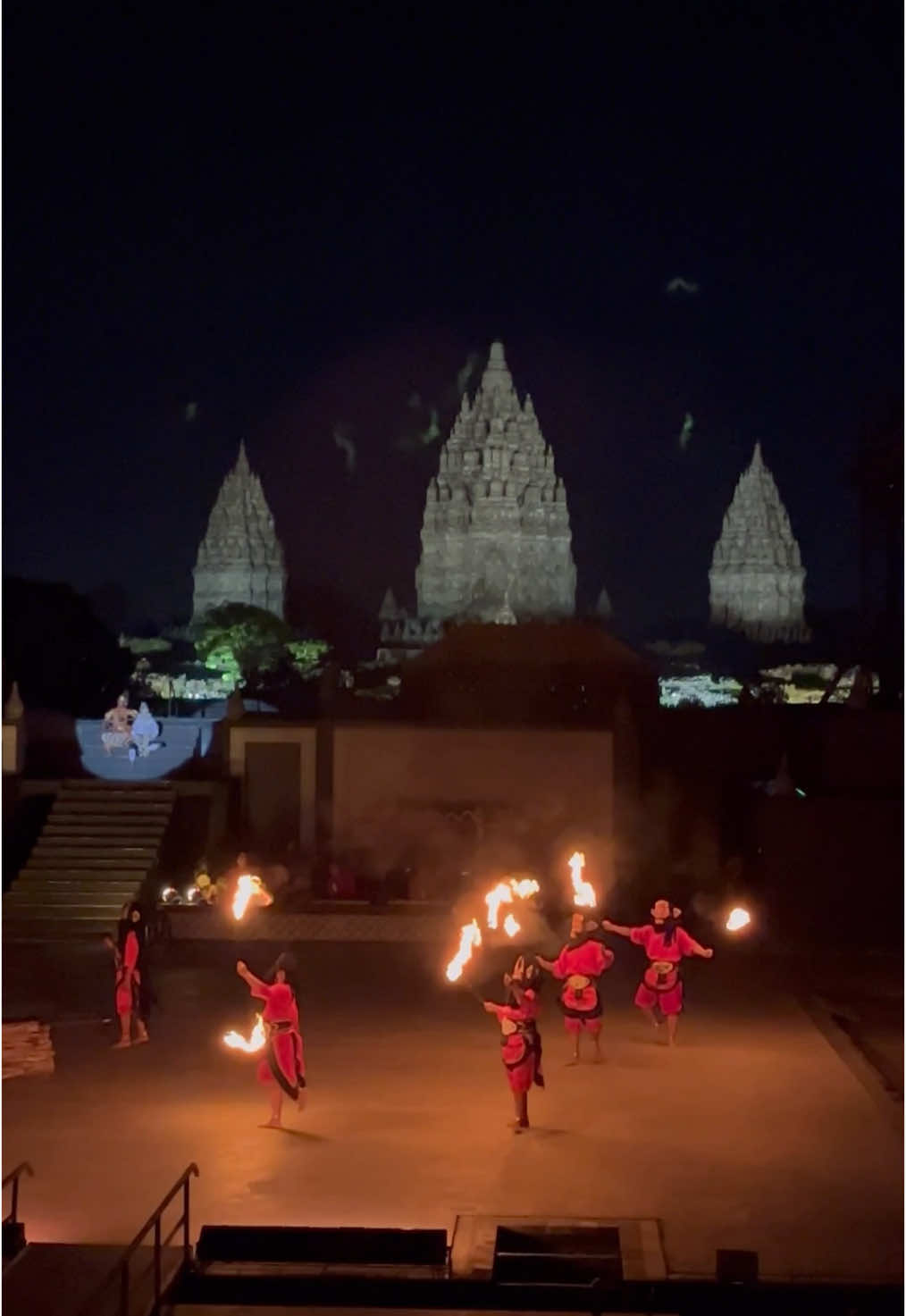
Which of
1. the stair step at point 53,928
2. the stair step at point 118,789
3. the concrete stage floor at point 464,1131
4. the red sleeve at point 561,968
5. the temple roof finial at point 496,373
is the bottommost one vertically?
the concrete stage floor at point 464,1131

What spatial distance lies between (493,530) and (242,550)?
1142cm

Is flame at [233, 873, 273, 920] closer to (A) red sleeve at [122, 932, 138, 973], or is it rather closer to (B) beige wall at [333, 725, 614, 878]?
(A) red sleeve at [122, 932, 138, 973]

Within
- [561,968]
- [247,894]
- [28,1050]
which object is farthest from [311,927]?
[28,1050]

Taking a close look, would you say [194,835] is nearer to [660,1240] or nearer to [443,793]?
[443,793]

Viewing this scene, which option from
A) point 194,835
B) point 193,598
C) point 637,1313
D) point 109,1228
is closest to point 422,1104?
point 109,1228

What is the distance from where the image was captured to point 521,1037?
33.4 ft

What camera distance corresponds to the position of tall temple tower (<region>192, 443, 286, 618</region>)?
7706 centimetres

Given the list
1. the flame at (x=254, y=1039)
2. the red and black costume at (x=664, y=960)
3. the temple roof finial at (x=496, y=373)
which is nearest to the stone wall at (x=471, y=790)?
the red and black costume at (x=664, y=960)

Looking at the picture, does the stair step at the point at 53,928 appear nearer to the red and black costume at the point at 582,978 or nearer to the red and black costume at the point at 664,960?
the red and black costume at the point at 664,960

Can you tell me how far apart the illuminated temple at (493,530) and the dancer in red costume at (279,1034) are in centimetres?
6259

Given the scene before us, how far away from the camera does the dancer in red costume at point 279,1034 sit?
1032 cm

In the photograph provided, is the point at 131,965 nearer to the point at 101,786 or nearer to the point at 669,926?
the point at 669,926

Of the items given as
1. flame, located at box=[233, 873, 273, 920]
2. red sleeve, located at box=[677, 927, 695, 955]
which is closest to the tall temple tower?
flame, located at box=[233, 873, 273, 920]

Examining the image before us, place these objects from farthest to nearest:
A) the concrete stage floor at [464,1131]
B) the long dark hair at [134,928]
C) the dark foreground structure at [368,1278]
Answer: the long dark hair at [134,928] → the concrete stage floor at [464,1131] → the dark foreground structure at [368,1278]
